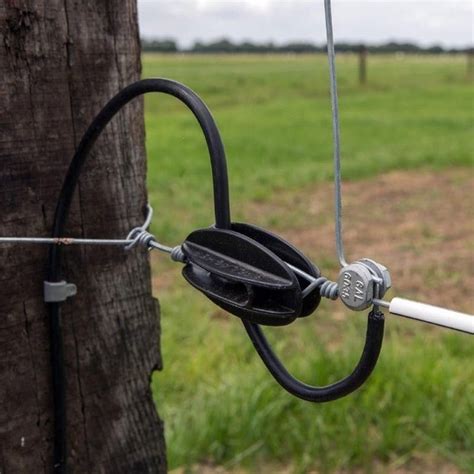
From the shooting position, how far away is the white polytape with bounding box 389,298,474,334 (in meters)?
0.66

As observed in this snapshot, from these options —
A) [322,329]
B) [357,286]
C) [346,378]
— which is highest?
[357,286]

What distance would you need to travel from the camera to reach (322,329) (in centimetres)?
344

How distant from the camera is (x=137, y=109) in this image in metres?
1.14

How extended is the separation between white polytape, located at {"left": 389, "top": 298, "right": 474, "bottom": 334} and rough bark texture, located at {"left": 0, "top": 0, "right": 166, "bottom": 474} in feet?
1.76

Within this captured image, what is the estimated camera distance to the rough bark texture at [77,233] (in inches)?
39.7

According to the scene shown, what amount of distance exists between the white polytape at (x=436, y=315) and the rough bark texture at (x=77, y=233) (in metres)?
0.54

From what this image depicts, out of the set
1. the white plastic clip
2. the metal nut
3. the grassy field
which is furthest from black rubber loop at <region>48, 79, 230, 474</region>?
the grassy field

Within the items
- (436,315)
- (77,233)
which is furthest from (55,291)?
(436,315)

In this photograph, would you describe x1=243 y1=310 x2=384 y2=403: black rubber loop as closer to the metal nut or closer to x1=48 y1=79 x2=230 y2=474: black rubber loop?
the metal nut

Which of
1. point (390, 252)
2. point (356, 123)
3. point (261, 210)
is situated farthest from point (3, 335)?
point (356, 123)

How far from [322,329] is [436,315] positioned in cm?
279

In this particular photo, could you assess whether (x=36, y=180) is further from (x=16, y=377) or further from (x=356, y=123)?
(x=356, y=123)

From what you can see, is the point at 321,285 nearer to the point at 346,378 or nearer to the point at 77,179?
the point at 346,378

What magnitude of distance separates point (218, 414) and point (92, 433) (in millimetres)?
1175
